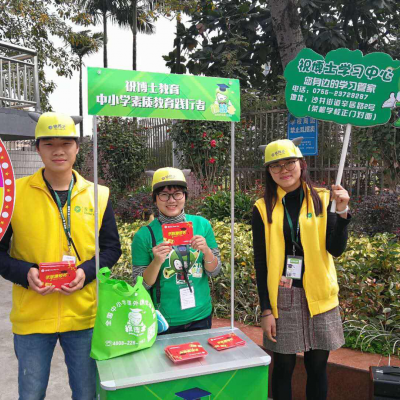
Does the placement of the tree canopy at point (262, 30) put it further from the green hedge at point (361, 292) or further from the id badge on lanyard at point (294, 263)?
the id badge on lanyard at point (294, 263)

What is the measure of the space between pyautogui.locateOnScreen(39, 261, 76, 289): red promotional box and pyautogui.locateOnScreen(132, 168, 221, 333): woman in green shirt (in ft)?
1.20

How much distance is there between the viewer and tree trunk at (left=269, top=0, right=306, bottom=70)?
8.51 meters

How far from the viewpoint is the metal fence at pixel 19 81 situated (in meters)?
8.77

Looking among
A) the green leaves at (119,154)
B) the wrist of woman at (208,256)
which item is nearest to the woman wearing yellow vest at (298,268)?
the wrist of woman at (208,256)

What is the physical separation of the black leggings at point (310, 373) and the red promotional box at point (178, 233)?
89 cm

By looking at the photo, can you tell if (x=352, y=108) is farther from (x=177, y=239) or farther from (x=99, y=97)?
(x=99, y=97)

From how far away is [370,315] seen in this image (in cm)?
327

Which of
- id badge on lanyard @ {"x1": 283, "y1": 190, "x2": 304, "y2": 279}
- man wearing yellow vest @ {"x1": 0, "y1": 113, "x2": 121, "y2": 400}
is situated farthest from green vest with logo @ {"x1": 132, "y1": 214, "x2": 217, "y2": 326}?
id badge on lanyard @ {"x1": 283, "y1": 190, "x2": 304, "y2": 279}

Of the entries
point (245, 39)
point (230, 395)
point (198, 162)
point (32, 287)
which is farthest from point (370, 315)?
point (245, 39)

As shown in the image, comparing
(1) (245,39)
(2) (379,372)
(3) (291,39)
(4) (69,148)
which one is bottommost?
(2) (379,372)

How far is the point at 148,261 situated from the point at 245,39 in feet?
37.0

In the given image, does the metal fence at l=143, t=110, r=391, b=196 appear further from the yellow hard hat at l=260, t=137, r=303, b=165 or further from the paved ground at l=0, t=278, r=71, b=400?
the paved ground at l=0, t=278, r=71, b=400

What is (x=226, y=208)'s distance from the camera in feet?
22.1

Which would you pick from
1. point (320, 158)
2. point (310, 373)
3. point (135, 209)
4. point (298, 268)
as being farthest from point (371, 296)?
point (135, 209)
